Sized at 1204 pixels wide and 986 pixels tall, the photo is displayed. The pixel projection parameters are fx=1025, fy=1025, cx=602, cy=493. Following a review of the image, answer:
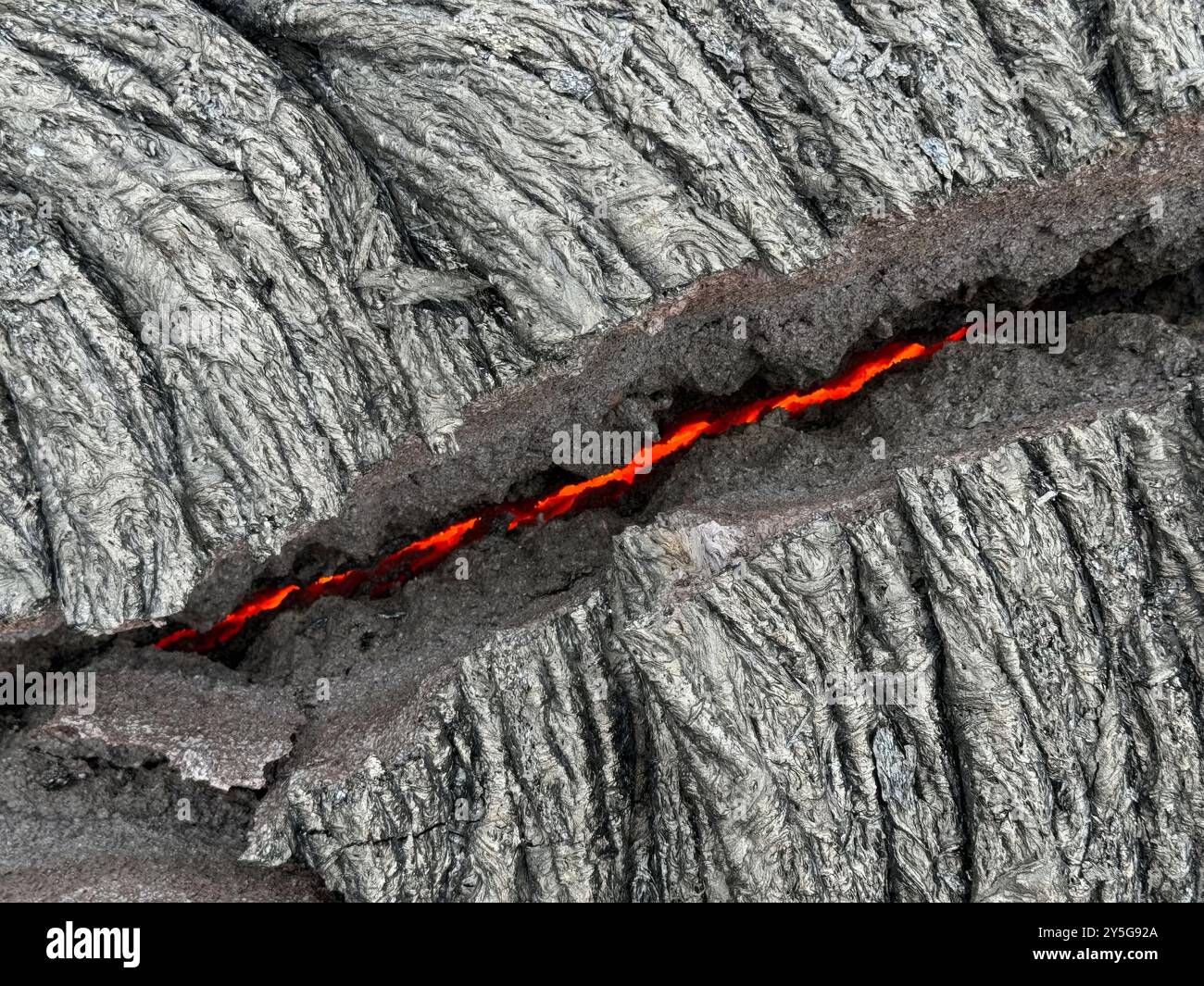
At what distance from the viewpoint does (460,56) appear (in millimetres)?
4676

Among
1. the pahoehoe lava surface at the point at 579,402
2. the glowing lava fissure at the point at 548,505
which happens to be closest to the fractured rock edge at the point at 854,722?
the pahoehoe lava surface at the point at 579,402

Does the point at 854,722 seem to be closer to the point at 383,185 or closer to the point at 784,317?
the point at 784,317

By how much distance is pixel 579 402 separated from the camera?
16.7 ft

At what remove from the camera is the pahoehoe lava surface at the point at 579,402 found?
466 cm

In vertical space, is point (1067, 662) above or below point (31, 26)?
below

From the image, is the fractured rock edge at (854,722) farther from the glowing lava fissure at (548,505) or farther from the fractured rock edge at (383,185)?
the fractured rock edge at (383,185)

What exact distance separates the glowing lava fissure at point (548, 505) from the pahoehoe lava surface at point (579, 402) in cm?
43

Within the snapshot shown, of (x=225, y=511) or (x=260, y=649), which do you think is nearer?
(x=225, y=511)

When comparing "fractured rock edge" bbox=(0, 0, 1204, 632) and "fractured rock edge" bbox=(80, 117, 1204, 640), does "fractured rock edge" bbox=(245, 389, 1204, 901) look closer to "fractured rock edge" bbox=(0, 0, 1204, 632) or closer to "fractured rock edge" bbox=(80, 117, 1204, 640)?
"fractured rock edge" bbox=(80, 117, 1204, 640)

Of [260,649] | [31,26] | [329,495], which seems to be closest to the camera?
[31,26]

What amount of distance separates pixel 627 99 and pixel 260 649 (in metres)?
3.30

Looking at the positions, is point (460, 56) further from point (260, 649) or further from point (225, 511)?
point (260, 649)

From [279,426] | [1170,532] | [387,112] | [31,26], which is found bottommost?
[1170,532]
